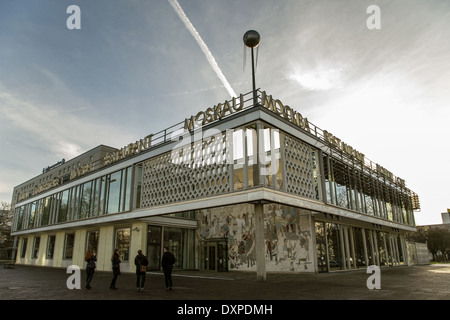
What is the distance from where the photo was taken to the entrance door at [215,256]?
2546 cm

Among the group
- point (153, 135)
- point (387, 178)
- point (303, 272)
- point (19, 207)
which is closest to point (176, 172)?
point (153, 135)

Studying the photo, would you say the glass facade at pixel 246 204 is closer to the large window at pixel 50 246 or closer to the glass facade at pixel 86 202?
the glass facade at pixel 86 202

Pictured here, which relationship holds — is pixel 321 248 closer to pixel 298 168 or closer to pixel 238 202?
pixel 298 168

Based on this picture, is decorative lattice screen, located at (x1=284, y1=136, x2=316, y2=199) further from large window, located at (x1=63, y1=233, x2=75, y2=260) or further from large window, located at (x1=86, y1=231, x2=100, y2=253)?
large window, located at (x1=63, y1=233, x2=75, y2=260)

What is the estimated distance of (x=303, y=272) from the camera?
2077 cm

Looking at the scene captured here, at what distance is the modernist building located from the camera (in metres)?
17.3

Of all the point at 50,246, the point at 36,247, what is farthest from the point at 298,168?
the point at 36,247

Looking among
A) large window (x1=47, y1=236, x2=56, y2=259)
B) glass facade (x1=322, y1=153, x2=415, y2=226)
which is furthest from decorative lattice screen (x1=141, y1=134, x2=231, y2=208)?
large window (x1=47, y1=236, x2=56, y2=259)

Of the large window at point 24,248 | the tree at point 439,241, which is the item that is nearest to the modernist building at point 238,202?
the large window at point 24,248

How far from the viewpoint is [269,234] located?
23469 millimetres

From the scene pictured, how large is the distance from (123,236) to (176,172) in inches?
342

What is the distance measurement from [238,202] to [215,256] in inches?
439

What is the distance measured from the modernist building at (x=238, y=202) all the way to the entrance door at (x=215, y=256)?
81 millimetres

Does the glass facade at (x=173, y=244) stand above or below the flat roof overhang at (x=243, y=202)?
below
